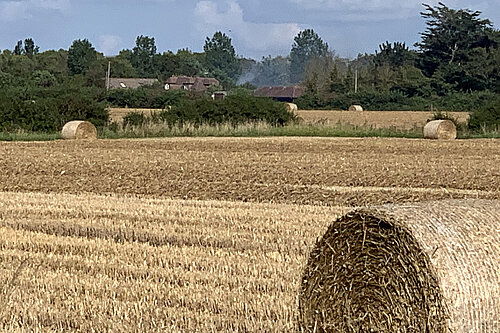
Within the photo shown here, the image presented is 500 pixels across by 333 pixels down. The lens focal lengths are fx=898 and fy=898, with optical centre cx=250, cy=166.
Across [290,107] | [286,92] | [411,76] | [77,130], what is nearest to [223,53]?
[286,92]

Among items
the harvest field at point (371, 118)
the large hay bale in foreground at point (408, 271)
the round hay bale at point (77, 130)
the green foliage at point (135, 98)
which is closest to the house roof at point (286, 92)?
the green foliage at point (135, 98)

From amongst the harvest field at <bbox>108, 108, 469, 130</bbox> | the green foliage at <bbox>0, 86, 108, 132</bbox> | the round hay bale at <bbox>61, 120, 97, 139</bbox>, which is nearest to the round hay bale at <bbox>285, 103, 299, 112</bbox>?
the harvest field at <bbox>108, 108, 469, 130</bbox>

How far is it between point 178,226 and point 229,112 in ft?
96.6

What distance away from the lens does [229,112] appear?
132ft

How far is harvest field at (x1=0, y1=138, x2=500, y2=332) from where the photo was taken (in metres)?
6.82

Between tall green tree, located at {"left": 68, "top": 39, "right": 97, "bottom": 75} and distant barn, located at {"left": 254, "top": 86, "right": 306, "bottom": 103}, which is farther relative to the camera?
distant barn, located at {"left": 254, "top": 86, "right": 306, "bottom": 103}

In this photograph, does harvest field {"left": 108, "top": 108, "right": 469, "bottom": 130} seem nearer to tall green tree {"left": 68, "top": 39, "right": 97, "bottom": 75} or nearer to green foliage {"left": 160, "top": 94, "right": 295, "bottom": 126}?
green foliage {"left": 160, "top": 94, "right": 295, "bottom": 126}

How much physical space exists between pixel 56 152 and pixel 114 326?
17145 millimetres

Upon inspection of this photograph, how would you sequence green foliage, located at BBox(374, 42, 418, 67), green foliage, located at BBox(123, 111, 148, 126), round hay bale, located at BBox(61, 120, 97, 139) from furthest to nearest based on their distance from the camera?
green foliage, located at BBox(374, 42, 418, 67) → green foliage, located at BBox(123, 111, 148, 126) → round hay bale, located at BBox(61, 120, 97, 139)

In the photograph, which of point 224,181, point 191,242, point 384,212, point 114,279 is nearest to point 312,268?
point 384,212

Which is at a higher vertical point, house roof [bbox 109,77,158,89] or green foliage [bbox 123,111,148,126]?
house roof [bbox 109,77,158,89]

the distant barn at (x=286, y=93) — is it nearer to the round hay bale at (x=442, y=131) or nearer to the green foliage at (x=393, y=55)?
the green foliage at (x=393, y=55)

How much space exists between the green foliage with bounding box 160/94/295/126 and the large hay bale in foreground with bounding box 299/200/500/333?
3318 cm

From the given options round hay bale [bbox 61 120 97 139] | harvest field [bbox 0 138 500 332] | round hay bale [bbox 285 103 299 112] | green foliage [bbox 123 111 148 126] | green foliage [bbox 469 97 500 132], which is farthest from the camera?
round hay bale [bbox 285 103 299 112]
